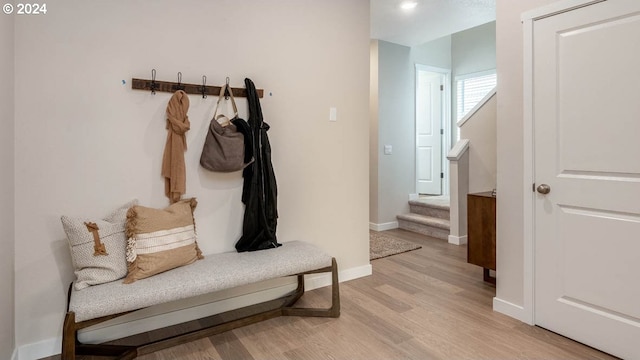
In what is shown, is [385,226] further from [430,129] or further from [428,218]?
[430,129]

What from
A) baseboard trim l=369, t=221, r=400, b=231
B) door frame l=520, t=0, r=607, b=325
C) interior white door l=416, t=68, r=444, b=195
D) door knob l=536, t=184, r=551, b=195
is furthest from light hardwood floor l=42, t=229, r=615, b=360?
interior white door l=416, t=68, r=444, b=195

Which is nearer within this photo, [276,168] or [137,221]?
[137,221]

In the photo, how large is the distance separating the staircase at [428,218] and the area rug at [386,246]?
53 cm

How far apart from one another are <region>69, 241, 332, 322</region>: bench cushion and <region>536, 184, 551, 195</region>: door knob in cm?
141

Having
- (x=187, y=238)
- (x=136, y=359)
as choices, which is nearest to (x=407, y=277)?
(x=187, y=238)

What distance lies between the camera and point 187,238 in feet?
7.51

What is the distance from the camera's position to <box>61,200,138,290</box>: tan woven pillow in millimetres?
1970

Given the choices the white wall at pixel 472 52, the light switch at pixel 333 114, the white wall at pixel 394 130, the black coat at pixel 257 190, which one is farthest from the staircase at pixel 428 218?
the black coat at pixel 257 190

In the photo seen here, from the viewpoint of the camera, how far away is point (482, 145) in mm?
4324

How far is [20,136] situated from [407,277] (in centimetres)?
299

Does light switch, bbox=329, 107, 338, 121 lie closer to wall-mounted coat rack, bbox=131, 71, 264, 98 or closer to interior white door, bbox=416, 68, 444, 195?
wall-mounted coat rack, bbox=131, 71, 264, 98

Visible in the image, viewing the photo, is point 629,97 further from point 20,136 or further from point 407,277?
point 20,136

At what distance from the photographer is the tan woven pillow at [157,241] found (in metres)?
2.07

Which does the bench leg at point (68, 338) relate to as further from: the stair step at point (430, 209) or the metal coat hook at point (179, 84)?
the stair step at point (430, 209)
